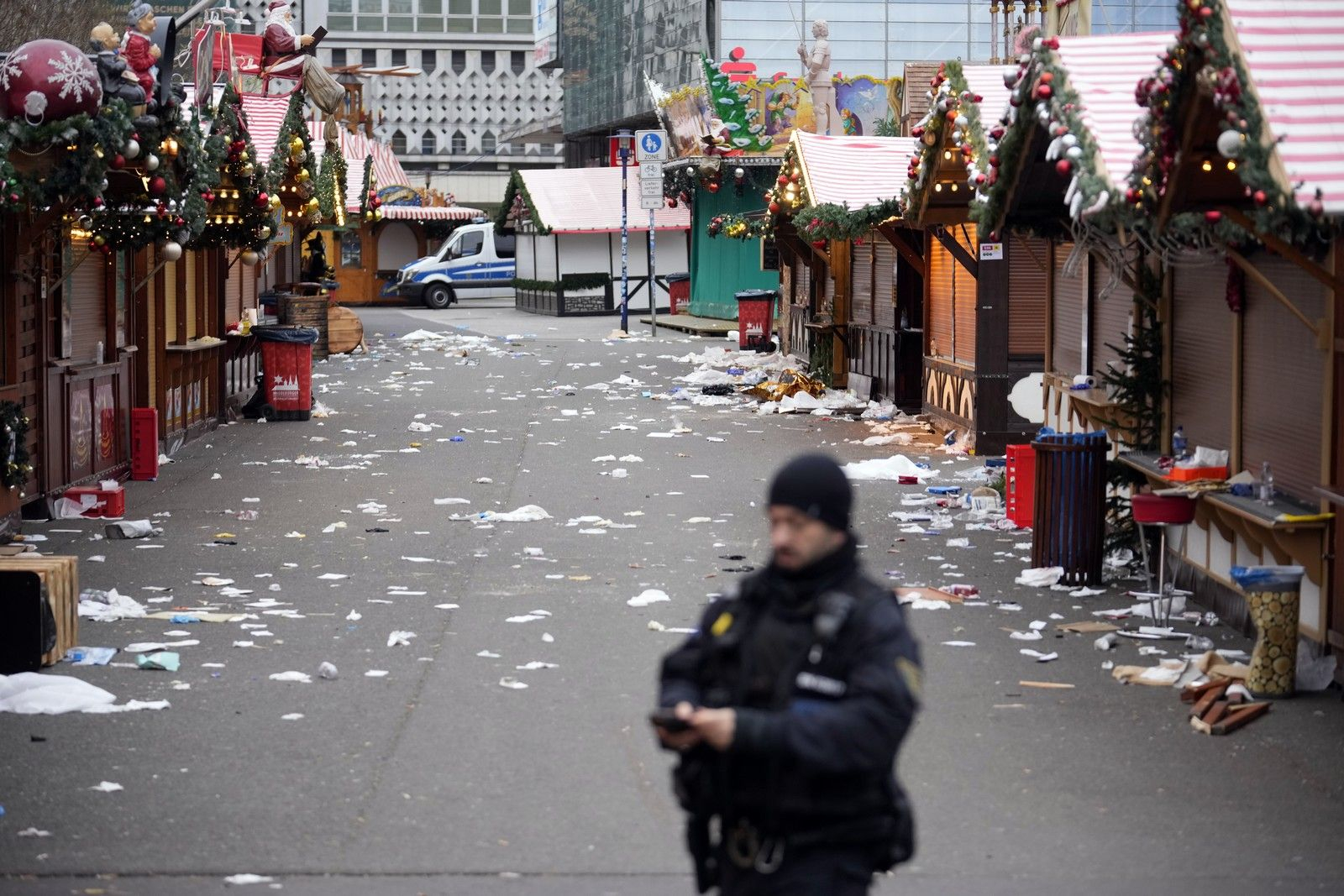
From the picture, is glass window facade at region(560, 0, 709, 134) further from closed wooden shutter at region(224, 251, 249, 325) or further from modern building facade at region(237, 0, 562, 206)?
closed wooden shutter at region(224, 251, 249, 325)

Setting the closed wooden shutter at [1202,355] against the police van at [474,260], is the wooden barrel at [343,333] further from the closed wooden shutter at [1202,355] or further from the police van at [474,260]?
the closed wooden shutter at [1202,355]

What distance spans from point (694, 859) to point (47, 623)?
5.60 meters

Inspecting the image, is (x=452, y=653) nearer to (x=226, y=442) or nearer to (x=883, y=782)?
(x=883, y=782)

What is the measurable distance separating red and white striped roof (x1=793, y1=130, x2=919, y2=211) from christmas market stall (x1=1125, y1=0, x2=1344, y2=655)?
13025 mm

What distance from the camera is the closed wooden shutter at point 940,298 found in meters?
20.0

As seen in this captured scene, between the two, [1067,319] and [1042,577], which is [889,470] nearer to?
[1067,319]

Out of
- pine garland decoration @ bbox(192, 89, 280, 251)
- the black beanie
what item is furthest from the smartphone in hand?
pine garland decoration @ bbox(192, 89, 280, 251)

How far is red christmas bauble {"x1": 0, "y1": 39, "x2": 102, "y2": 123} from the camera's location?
34.5ft

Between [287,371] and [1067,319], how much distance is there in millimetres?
10478

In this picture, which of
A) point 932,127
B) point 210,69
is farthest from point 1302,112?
point 210,69

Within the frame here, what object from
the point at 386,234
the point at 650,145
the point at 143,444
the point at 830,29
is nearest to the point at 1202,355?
the point at 143,444

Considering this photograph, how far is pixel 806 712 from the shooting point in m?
3.53

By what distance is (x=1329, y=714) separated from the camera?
7793 millimetres

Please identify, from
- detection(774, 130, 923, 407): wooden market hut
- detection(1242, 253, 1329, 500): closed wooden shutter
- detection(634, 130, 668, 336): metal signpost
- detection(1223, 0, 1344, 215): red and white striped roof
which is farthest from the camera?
detection(634, 130, 668, 336): metal signpost
